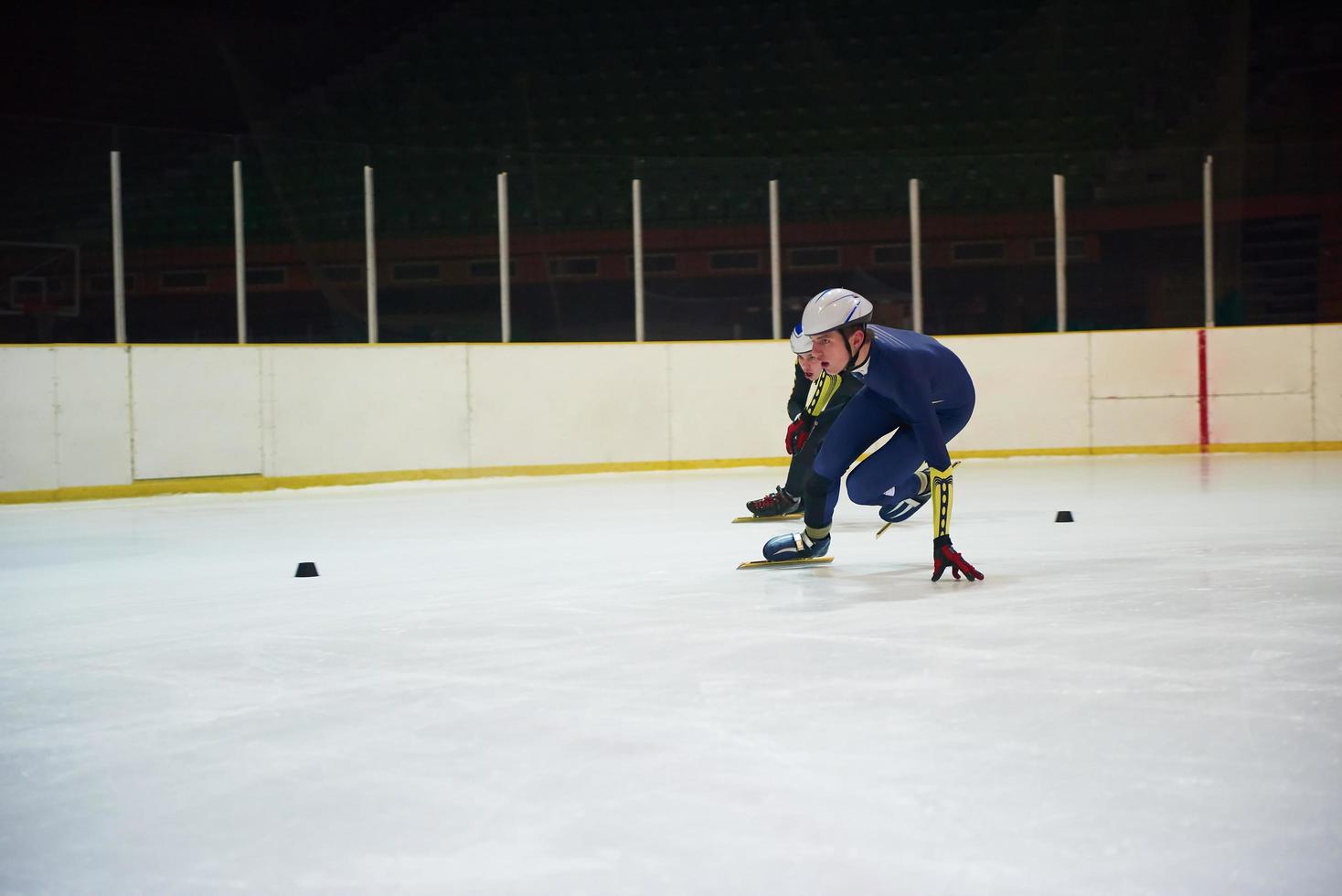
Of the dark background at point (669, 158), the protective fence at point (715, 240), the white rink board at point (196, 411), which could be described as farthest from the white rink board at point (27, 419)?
the protective fence at point (715, 240)

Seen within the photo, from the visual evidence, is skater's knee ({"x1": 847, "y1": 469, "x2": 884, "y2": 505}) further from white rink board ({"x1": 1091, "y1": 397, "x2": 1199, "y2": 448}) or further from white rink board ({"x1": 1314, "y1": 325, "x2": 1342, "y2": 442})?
white rink board ({"x1": 1314, "y1": 325, "x2": 1342, "y2": 442})

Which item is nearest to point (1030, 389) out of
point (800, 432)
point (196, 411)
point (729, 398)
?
point (729, 398)

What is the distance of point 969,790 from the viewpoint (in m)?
2.20

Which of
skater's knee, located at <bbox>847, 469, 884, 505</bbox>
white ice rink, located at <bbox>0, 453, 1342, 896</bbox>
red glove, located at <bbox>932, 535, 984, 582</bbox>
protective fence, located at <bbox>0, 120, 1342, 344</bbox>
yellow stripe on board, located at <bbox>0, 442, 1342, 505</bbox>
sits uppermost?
protective fence, located at <bbox>0, 120, 1342, 344</bbox>

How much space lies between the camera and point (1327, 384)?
39.4ft

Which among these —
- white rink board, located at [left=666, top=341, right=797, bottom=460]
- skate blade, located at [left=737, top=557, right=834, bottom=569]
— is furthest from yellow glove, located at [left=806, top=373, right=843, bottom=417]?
white rink board, located at [left=666, top=341, right=797, bottom=460]

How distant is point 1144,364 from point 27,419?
30.9 feet

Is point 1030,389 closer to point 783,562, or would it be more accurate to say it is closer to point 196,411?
point 196,411

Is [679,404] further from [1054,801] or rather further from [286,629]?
[1054,801]

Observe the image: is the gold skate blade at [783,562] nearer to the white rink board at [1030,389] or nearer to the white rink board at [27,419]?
the white rink board at [27,419]

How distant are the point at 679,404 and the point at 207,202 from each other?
14.1 feet

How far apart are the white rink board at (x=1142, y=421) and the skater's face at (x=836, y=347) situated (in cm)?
817

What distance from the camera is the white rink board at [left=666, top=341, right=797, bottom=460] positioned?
11.8 m

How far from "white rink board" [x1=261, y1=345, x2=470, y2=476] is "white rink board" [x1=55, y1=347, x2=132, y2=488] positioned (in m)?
1.07
